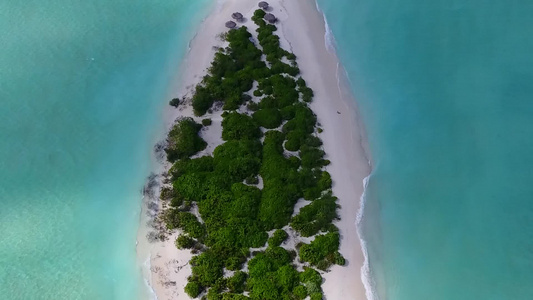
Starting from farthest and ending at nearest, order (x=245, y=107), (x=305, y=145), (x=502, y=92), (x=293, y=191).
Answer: (x=502, y=92) → (x=245, y=107) → (x=305, y=145) → (x=293, y=191)

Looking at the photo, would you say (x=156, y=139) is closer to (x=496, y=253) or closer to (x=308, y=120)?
(x=308, y=120)

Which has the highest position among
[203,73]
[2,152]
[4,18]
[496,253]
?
[4,18]

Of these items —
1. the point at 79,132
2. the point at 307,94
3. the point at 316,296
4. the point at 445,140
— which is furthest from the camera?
the point at 307,94

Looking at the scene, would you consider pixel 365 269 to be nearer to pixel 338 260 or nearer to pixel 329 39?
pixel 338 260

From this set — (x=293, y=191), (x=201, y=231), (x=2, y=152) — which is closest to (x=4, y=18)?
(x=2, y=152)

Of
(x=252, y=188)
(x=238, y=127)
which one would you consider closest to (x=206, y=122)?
(x=238, y=127)
